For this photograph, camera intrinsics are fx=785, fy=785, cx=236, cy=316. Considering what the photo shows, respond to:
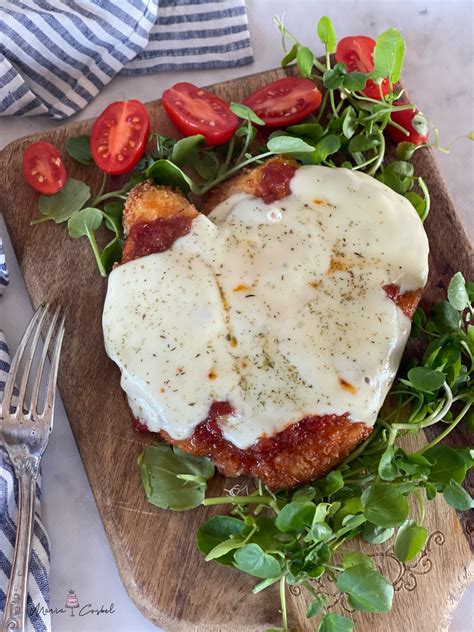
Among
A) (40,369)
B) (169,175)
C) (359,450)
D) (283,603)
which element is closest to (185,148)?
(169,175)

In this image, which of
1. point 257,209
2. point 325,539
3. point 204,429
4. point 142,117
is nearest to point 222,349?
point 204,429

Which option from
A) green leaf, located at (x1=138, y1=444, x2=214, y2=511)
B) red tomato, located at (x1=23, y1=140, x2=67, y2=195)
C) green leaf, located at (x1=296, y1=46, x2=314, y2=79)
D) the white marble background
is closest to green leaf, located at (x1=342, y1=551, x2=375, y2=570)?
green leaf, located at (x1=138, y1=444, x2=214, y2=511)

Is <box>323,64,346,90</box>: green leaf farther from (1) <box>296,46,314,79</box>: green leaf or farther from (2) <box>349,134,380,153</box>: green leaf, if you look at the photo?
(2) <box>349,134,380,153</box>: green leaf

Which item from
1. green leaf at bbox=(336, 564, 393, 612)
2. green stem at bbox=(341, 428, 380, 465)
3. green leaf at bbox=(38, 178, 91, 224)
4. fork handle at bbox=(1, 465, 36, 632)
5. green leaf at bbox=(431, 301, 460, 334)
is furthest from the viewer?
green leaf at bbox=(38, 178, 91, 224)

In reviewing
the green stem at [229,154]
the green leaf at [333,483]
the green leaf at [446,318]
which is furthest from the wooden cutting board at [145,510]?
the green stem at [229,154]

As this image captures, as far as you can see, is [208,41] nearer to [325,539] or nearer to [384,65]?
[384,65]
